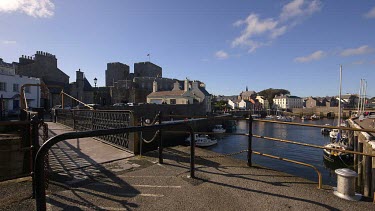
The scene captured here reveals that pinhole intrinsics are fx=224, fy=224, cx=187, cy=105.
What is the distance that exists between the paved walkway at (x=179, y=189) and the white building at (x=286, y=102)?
449 feet

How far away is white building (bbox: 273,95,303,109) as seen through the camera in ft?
437

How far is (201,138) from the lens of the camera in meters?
34.0

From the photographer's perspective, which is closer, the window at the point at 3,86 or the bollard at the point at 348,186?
the bollard at the point at 348,186

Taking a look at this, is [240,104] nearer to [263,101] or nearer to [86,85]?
[263,101]

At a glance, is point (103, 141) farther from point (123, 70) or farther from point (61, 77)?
point (123, 70)

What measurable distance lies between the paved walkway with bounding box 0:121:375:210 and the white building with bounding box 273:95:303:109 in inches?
5383

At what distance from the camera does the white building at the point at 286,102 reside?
133250 millimetres

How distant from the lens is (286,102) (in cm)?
13275

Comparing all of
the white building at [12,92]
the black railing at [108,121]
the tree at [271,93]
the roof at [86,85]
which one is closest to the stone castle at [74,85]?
the roof at [86,85]

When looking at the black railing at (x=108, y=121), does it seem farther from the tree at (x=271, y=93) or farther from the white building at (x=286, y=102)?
the tree at (x=271, y=93)

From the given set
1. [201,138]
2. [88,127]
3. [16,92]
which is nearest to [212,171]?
[88,127]

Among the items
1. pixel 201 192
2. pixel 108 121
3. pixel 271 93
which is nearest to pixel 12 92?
pixel 108 121

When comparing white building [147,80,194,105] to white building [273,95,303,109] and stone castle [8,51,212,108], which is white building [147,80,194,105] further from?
white building [273,95,303,109]

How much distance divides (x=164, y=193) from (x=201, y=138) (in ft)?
99.7
